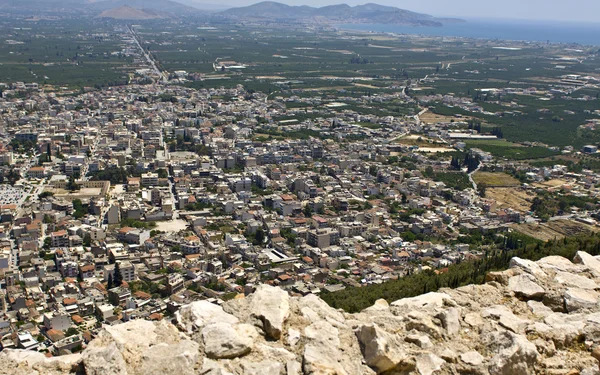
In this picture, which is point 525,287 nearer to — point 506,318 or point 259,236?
point 506,318

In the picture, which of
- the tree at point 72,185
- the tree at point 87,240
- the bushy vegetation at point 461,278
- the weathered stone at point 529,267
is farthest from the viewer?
the tree at point 72,185

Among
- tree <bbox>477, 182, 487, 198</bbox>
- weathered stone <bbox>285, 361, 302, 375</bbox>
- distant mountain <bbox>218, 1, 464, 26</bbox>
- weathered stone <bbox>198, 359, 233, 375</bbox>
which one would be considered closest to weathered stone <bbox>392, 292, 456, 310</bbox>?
weathered stone <bbox>285, 361, 302, 375</bbox>

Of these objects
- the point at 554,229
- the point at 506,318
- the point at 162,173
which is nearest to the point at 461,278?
the point at 506,318

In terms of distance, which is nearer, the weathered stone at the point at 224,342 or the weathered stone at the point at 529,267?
the weathered stone at the point at 224,342

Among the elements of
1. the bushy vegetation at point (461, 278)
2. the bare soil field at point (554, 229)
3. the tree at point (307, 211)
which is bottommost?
the tree at point (307, 211)

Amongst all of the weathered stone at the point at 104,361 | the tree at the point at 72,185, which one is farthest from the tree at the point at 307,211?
the weathered stone at the point at 104,361

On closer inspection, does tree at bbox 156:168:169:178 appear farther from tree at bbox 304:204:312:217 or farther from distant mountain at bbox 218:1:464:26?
distant mountain at bbox 218:1:464:26

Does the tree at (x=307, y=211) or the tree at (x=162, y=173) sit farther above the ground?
the tree at (x=307, y=211)

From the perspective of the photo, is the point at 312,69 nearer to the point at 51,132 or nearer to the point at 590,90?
the point at 590,90

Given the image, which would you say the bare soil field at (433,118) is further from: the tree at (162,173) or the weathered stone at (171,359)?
the weathered stone at (171,359)
